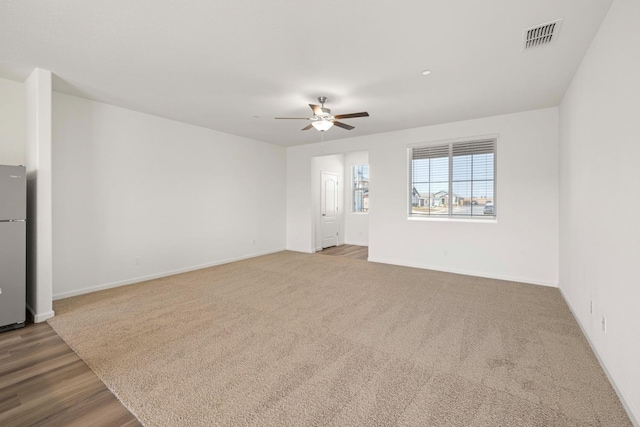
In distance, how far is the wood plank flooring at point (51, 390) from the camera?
1.76 m

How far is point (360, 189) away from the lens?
353 inches

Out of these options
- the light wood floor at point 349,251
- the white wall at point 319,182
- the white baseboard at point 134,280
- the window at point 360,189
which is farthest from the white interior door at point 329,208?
the white baseboard at point 134,280

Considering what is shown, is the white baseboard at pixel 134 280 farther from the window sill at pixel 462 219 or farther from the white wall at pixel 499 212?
the window sill at pixel 462 219

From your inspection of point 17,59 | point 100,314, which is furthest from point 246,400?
point 17,59

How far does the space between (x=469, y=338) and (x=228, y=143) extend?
555cm

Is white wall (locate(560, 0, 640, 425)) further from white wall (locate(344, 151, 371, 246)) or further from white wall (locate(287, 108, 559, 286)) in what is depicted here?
white wall (locate(344, 151, 371, 246))

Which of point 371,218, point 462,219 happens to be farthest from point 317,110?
point 462,219

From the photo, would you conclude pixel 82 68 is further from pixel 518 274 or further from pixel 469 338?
pixel 518 274

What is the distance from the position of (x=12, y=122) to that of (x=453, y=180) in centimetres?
680

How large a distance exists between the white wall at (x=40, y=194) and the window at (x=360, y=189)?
7090 millimetres

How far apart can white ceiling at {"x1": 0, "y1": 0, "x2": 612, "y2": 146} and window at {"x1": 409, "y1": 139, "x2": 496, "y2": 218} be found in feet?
3.37

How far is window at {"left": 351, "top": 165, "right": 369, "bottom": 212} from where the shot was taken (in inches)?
352

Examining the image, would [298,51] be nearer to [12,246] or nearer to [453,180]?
[12,246]

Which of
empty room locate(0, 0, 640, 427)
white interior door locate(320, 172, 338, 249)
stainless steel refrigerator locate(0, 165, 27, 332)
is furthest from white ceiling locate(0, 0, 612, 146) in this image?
white interior door locate(320, 172, 338, 249)
